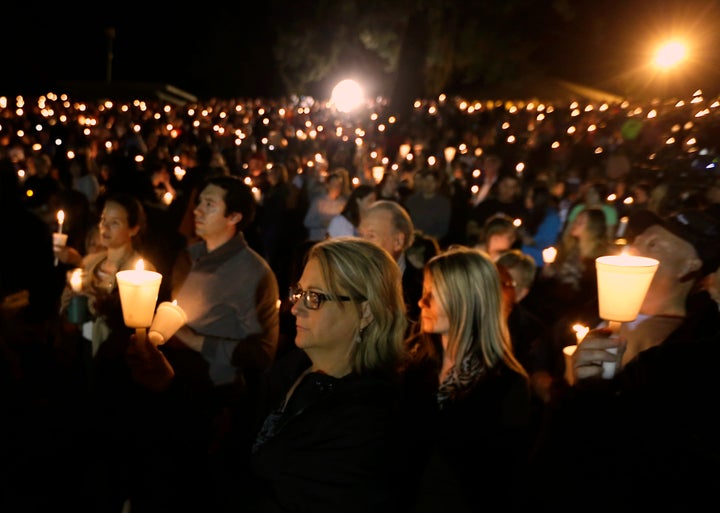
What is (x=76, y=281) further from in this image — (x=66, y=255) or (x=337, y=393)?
(x=337, y=393)

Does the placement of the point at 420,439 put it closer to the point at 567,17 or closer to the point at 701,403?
the point at 701,403

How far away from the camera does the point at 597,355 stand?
213cm

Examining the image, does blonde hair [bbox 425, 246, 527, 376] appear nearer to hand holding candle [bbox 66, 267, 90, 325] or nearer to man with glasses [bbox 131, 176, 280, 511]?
man with glasses [bbox 131, 176, 280, 511]

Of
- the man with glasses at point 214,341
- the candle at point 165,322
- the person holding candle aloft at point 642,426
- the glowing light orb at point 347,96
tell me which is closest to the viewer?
the person holding candle aloft at point 642,426

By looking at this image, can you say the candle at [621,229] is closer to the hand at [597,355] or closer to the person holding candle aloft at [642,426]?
the person holding candle aloft at [642,426]

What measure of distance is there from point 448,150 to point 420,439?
37.9 feet

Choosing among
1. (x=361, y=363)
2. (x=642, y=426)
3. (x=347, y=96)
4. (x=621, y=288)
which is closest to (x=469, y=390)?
(x=361, y=363)

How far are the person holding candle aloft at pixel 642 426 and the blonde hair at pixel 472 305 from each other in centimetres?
53

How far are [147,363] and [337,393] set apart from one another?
1014 millimetres

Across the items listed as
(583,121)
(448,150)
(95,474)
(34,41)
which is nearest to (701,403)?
(95,474)

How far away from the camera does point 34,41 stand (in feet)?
120

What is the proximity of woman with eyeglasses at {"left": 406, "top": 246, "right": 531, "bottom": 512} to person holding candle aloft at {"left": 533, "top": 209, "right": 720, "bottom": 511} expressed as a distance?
0.69ft

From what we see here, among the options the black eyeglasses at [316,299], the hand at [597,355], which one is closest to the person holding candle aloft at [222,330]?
the black eyeglasses at [316,299]

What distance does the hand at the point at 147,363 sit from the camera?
8.71 feet
